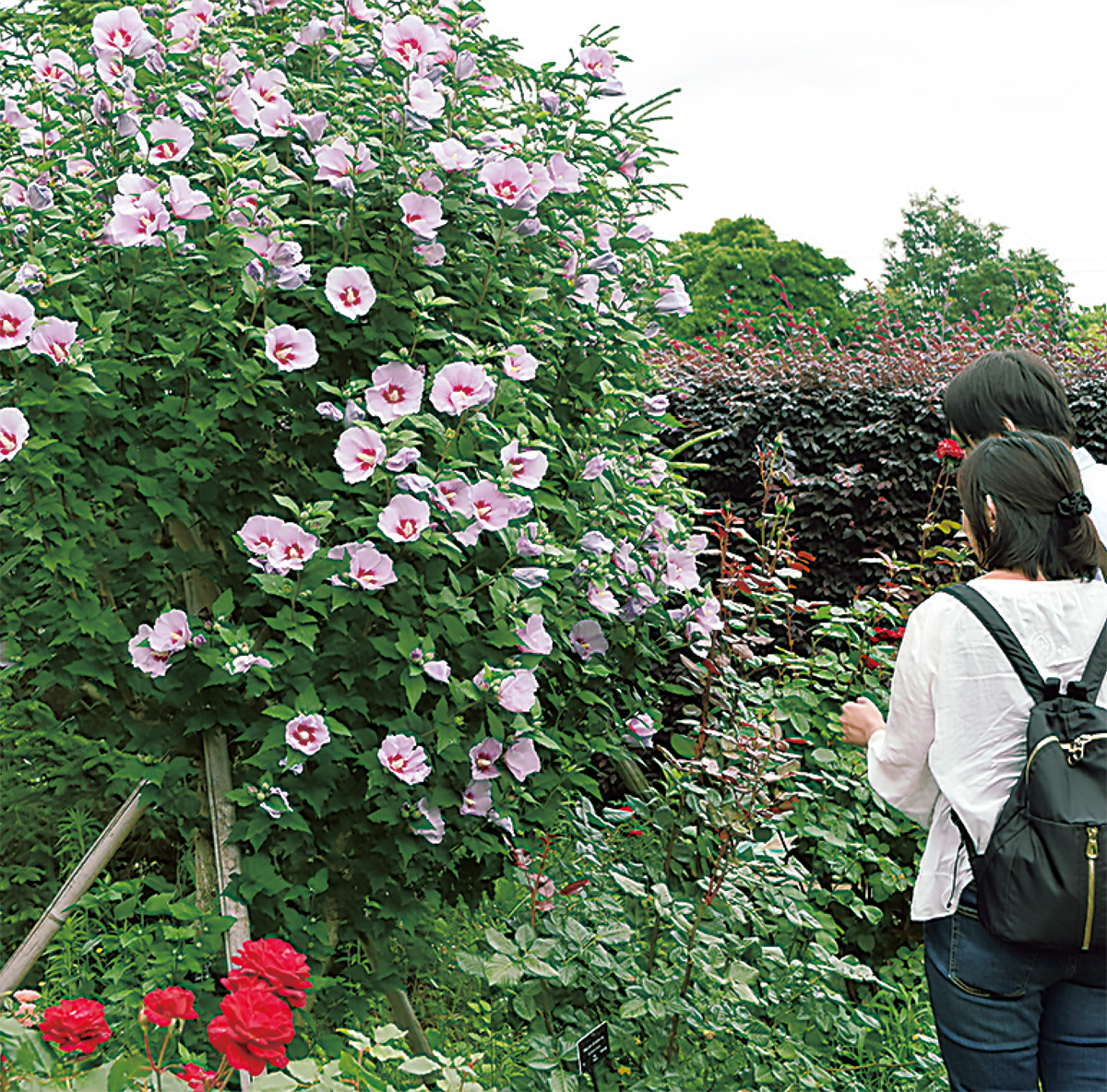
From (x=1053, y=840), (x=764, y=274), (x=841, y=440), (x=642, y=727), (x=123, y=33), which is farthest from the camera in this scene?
(x=764, y=274)

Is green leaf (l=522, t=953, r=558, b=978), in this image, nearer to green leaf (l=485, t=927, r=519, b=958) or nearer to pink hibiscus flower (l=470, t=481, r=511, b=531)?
green leaf (l=485, t=927, r=519, b=958)

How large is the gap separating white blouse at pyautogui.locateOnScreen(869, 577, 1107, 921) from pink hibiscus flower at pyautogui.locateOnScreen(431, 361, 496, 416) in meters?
0.99

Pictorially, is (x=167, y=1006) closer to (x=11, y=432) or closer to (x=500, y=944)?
(x=500, y=944)

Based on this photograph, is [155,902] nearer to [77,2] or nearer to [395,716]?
[395,716]

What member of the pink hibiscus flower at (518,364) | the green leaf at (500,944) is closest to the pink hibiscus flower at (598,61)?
the pink hibiscus flower at (518,364)

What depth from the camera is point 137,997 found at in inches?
91.6

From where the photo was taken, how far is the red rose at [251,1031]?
127 centimetres

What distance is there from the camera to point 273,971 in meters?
1.39

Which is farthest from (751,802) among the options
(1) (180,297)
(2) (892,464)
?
(2) (892,464)

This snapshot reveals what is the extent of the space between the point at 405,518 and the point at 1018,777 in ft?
3.97

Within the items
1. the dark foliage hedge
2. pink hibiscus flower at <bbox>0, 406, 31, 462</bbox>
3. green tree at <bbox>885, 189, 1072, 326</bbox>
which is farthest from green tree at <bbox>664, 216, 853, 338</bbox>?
pink hibiscus flower at <bbox>0, 406, 31, 462</bbox>

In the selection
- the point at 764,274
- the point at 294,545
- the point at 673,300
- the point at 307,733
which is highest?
the point at 764,274

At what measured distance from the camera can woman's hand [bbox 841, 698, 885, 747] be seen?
2.07m

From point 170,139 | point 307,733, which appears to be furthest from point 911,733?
point 170,139
